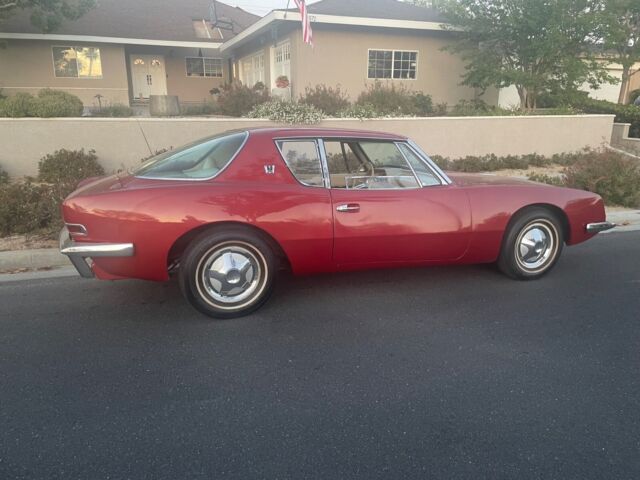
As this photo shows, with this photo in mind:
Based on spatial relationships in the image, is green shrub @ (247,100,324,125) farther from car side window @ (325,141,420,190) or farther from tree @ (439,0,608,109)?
tree @ (439,0,608,109)

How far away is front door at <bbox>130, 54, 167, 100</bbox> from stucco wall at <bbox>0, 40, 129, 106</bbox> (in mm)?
2050

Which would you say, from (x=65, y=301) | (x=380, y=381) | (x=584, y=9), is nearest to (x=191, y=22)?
(x=584, y=9)

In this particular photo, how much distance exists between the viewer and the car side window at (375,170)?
4.36 meters

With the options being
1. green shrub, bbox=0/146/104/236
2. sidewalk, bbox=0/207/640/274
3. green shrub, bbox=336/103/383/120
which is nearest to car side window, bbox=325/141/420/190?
sidewalk, bbox=0/207/640/274

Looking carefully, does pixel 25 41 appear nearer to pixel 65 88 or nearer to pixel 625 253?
pixel 65 88

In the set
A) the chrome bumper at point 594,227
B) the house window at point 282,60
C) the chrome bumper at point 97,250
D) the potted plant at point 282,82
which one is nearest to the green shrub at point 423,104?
the potted plant at point 282,82

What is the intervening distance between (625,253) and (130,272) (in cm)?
538

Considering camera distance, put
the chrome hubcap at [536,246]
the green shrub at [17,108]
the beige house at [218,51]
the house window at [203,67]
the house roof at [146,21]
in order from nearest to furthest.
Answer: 1. the chrome hubcap at [536,246]
2. the green shrub at [17,108]
3. the beige house at [218,51]
4. the house roof at [146,21]
5. the house window at [203,67]

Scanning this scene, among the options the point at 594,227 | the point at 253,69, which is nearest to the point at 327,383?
the point at 594,227

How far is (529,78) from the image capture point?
14.9 m

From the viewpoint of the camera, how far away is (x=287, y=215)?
3.98m

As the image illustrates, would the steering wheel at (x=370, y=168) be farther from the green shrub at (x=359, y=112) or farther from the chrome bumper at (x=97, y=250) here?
the green shrub at (x=359, y=112)

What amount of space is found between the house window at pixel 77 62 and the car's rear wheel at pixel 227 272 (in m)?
20.4

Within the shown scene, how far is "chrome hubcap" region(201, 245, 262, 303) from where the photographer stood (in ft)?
12.7
